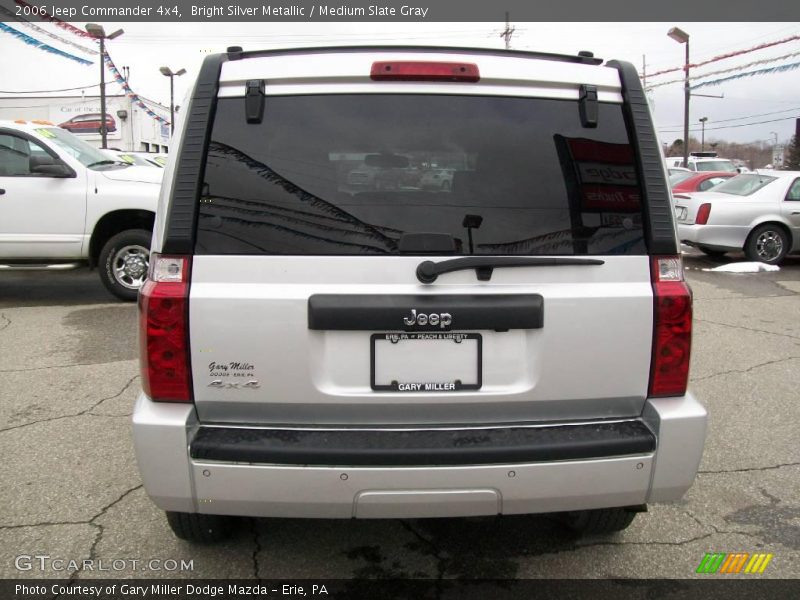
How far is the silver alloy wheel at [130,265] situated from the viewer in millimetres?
7348

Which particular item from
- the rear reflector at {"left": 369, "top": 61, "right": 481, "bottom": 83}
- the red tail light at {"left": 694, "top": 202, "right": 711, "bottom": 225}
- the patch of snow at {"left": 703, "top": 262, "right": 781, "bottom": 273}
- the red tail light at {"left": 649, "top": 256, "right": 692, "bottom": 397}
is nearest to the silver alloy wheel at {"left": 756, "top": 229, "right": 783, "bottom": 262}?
the patch of snow at {"left": 703, "top": 262, "right": 781, "bottom": 273}

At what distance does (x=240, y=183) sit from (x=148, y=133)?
4284 centimetres

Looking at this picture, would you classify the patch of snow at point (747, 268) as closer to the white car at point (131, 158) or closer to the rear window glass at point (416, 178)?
the white car at point (131, 158)

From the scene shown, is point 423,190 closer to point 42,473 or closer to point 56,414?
point 42,473

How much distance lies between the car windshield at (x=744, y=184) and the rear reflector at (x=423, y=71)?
974cm

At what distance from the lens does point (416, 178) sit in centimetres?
230

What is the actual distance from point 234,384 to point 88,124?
44.5 meters

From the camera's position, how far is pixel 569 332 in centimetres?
224

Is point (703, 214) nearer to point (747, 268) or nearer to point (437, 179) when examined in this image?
point (747, 268)

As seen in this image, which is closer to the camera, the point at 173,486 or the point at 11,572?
the point at 173,486

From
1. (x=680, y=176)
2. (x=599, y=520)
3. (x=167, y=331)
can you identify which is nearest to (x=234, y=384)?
(x=167, y=331)

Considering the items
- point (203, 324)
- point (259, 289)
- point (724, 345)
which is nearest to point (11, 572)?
point (203, 324)

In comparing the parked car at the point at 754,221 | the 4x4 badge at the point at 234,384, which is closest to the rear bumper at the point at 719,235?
the parked car at the point at 754,221

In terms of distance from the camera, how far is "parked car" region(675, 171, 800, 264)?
1015 centimetres
